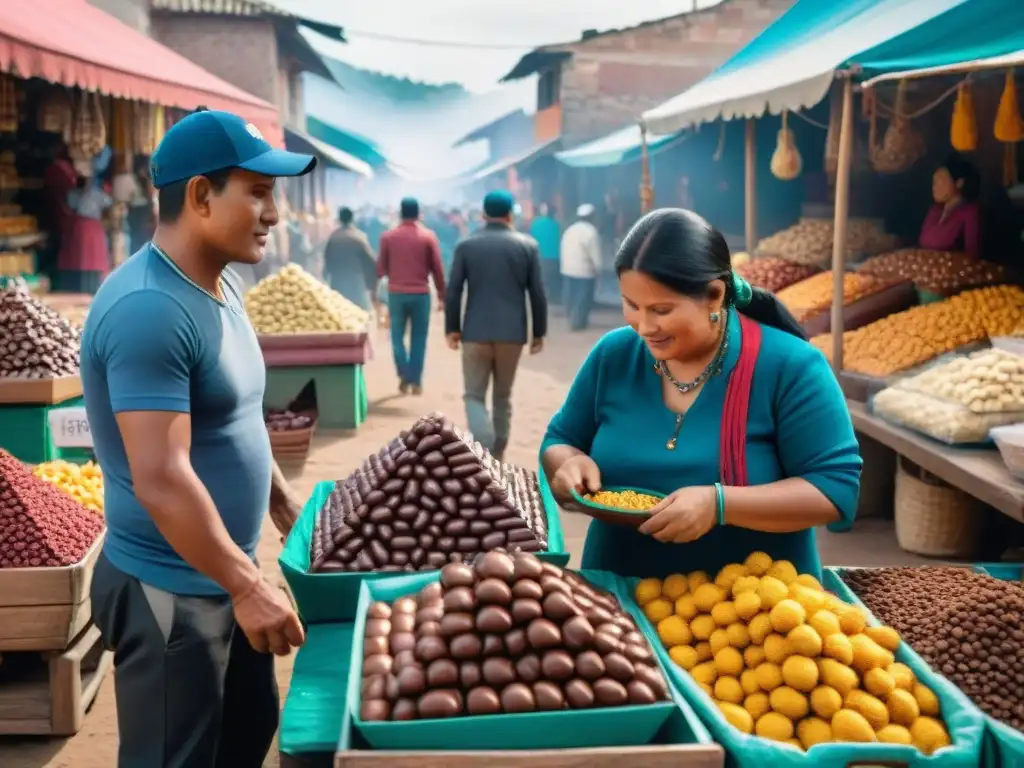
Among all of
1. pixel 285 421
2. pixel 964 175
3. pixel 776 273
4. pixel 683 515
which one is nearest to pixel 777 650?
pixel 683 515

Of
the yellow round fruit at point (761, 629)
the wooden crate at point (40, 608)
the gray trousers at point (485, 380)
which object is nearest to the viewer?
the yellow round fruit at point (761, 629)

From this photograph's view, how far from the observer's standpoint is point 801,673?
7.22 ft

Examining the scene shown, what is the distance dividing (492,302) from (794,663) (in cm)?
580

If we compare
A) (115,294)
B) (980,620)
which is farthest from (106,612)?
(980,620)

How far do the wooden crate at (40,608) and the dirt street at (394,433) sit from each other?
16.1 inches

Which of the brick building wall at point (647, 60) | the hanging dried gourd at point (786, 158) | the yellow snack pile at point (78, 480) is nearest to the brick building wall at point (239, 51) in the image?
the brick building wall at point (647, 60)

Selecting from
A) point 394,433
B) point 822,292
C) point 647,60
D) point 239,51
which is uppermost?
point 647,60

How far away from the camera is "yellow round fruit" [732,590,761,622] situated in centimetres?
236

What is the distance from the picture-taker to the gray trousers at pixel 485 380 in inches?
315

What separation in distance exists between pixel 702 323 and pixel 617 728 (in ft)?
3.18

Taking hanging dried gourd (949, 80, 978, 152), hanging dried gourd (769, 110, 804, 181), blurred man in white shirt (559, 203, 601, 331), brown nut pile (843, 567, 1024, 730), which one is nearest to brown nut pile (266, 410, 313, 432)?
hanging dried gourd (769, 110, 804, 181)

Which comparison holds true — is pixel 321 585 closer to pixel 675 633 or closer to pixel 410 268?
pixel 675 633

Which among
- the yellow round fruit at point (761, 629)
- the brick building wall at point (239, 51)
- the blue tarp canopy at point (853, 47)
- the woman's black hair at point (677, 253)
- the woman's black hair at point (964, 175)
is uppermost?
the brick building wall at point (239, 51)

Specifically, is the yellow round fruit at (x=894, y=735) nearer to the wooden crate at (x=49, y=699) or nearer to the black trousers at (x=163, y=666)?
the black trousers at (x=163, y=666)
